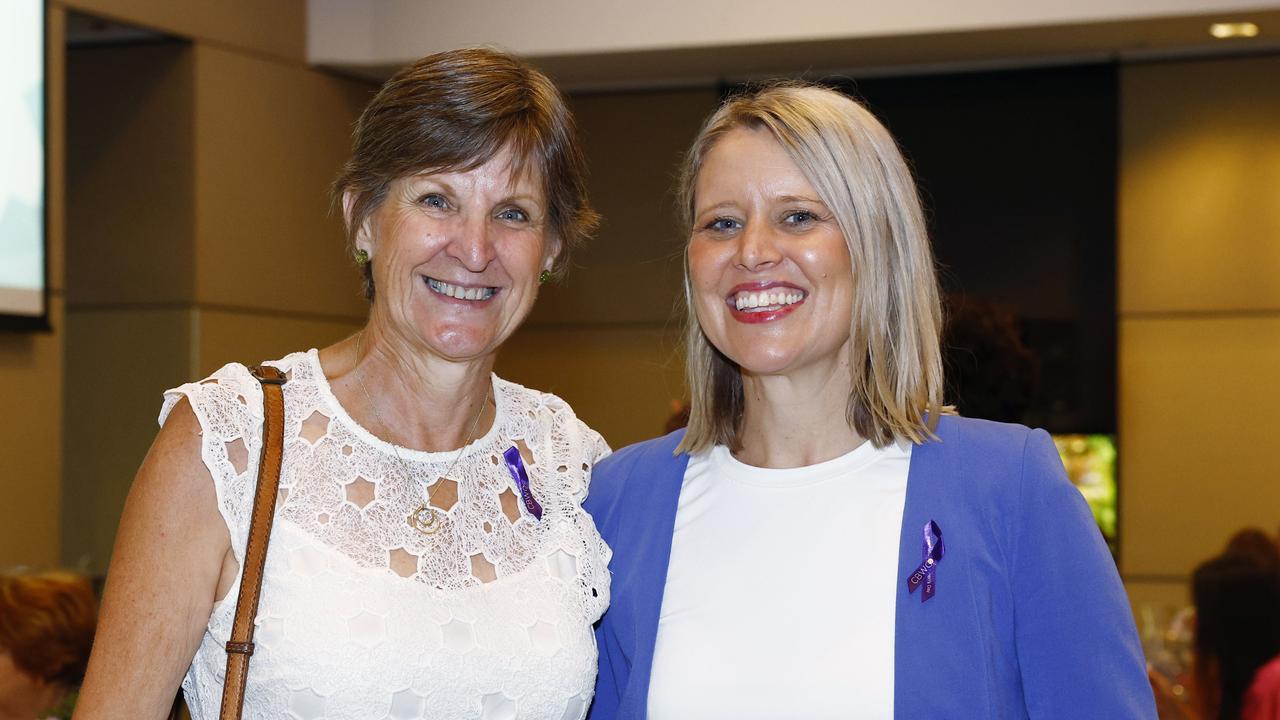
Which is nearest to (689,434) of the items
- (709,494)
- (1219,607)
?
(709,494)

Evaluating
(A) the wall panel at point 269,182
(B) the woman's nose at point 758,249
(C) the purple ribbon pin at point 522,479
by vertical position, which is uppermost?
(A) the wall panel at point 269,182

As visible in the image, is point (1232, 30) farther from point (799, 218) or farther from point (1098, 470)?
point (799, 218)

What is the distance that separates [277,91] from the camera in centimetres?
595

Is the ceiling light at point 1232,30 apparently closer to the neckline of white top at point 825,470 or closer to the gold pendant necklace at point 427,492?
the neckline of white top at point 825,470

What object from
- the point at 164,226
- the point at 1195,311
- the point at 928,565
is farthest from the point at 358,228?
the point at 1195,311

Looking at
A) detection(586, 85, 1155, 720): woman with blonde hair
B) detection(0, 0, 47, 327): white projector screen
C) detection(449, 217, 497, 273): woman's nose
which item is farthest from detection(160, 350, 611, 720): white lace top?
detection(0, 0, 47, 327): white projector screen

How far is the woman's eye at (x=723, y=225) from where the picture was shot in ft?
6.95

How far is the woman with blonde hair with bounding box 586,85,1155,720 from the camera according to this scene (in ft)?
6.15

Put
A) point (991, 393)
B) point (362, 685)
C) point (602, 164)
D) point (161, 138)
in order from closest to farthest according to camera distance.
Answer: point (362, 685) → point (991, 393) → point (161, 138) → point (602, 164)

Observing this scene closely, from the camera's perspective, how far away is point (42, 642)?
3430 mm

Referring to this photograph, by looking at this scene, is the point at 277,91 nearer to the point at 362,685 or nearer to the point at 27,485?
the point at 27,485

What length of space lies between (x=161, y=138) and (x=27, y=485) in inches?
61.3

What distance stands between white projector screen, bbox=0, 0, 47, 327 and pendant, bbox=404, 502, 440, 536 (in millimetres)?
3113

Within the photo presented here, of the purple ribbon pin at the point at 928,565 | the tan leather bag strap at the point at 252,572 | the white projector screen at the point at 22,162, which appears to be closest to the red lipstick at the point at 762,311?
the purple ribbon pin at the point at 928,565
